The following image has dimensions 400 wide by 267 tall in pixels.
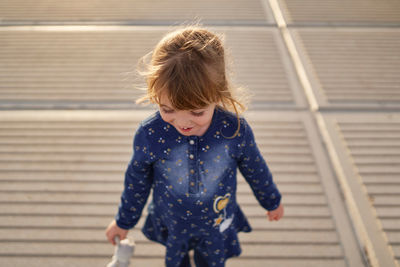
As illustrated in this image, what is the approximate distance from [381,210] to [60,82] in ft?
6.97

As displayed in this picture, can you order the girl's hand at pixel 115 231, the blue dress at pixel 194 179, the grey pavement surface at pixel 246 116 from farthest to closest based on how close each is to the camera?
the grey pavement surface at pixel 246 116 → the girl's hand at pixel 115 231 → the blue dress at pixel 194 179

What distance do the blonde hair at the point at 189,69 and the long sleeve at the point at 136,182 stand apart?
0.58ft

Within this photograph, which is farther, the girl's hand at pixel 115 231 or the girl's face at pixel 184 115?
the girl's hand at pixel 115 231

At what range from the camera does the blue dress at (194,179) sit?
73cm

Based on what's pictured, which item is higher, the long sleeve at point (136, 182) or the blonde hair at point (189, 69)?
the blonde hair at point (189, 69)

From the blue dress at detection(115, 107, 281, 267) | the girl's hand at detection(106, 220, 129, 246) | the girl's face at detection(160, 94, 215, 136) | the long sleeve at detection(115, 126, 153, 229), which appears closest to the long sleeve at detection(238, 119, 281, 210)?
the blue dress at detection(115, 107, 281, 267)

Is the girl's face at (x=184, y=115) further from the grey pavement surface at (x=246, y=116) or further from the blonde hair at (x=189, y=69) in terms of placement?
the grey pavement surface at (x=246, y=116)

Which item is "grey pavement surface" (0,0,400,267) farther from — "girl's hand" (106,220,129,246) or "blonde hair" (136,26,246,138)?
"girl's hand" (106,220,129,246)

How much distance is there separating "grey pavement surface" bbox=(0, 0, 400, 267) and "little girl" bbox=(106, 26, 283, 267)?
22 cm

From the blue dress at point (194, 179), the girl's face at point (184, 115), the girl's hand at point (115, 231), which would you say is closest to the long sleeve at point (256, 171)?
the blue dress at point (194, 179)

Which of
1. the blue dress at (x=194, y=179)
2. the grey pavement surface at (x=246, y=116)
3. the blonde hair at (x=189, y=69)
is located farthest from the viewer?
the grey pavement surface at (x=246, y=116)

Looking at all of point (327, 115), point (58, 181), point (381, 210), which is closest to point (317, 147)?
point (327, 115)

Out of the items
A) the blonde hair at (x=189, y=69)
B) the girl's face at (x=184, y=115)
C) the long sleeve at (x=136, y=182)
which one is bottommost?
the long sleeve at (x=136, y=182)

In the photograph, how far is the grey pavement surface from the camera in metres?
1.23
